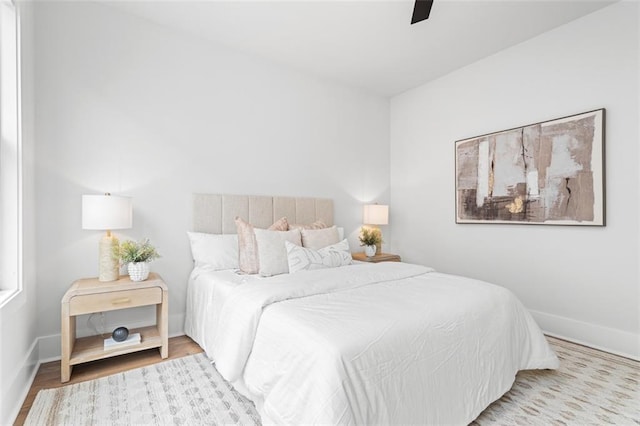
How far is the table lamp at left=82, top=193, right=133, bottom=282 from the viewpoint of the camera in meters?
2.27

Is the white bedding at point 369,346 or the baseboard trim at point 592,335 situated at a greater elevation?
the white bedding at point 369,346

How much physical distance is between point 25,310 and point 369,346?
2195 mm

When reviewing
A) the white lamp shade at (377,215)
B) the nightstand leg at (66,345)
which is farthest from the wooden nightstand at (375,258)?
the nightstand leg at (66,345)

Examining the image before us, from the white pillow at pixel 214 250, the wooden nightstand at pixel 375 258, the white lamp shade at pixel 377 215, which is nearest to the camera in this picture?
the white pillow at pixel 214 250

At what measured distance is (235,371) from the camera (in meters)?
1.79

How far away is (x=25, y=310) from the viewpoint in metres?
2.05

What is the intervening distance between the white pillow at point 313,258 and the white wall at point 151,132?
992 mm

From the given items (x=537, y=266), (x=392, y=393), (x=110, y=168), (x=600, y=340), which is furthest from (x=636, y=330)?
(x=110, y=168)

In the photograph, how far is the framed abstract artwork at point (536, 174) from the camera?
2725mm

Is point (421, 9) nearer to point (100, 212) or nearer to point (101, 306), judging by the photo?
point (100, 212)

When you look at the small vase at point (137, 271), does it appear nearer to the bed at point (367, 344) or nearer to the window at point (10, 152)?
the bed at point (367, 344)

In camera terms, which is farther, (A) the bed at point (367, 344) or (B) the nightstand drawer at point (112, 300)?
(B) the nightstand drawer at point (112, 300)

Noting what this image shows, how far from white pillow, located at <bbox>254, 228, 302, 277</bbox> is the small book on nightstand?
1026 millimetres

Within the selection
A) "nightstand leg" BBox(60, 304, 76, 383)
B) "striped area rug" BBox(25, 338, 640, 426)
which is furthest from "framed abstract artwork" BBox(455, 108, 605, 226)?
"nightstand leg" BBox(60, 304, 76, 383)
